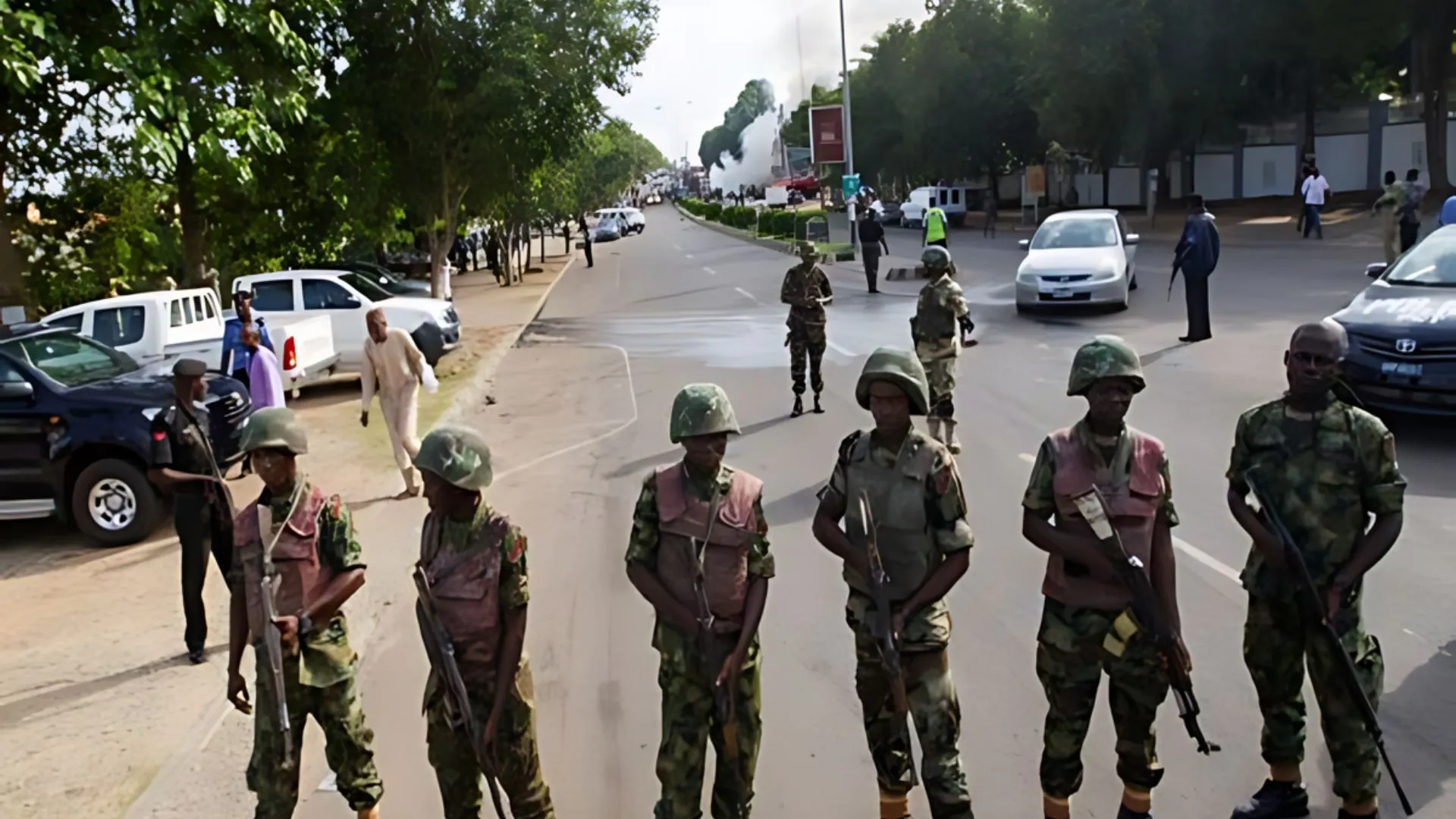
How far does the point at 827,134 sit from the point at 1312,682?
41489mm

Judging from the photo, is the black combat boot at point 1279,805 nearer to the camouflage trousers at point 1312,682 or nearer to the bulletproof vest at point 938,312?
the camouflage trousers at point 1312,682

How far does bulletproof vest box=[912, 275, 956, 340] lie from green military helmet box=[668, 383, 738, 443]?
5.75 meters

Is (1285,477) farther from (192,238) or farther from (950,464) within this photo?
(192,238)

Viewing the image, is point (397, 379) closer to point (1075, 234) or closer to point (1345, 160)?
point (1075, 234)

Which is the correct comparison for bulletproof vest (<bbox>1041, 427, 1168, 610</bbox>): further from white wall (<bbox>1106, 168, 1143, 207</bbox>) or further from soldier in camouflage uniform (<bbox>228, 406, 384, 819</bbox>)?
white wall (<bbox>1106, 168, 1143, 207</bbox>)

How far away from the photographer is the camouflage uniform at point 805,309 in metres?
11.7

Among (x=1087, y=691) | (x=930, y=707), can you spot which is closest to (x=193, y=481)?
(x=930, y=707)

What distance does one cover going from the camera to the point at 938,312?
922 cm

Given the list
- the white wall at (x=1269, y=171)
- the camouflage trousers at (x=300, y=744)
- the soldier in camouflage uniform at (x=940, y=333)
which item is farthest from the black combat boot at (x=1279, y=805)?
the white wall at (x=1269, y=171)

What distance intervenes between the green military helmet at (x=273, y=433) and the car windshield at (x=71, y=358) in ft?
20.9

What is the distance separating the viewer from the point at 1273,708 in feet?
13.3

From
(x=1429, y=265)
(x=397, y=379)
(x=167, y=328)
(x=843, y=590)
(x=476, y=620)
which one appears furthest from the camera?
(x=167, y=328)

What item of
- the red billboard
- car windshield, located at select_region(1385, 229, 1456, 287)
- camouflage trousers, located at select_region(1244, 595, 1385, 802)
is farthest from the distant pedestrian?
camouflage trousers, located at select_region(1244, 595, 1385, 802)

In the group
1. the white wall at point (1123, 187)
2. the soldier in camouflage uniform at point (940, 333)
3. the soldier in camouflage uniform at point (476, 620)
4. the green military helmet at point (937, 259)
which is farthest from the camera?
the white wall at point (1123, 187)
